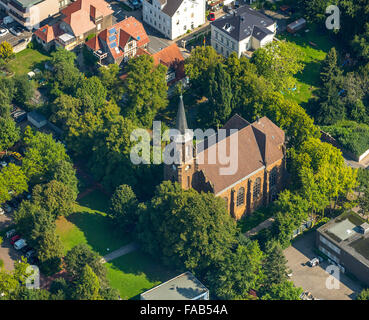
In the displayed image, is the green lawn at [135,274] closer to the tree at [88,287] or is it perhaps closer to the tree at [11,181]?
the tree at [88,287]

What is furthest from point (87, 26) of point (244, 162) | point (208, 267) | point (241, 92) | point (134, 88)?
point (208, 267)

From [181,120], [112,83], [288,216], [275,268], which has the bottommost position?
[275,268]

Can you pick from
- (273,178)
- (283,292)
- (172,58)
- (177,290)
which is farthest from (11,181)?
(283,292)

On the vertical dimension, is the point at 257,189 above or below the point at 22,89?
below

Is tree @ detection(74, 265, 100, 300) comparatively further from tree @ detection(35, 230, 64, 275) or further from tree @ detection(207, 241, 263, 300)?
tree @ detection(207, 241, 263, 300)

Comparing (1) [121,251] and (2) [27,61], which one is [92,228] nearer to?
(1) [121,251]

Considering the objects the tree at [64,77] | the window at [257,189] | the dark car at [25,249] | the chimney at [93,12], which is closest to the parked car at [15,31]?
the chimney at [93,12]
